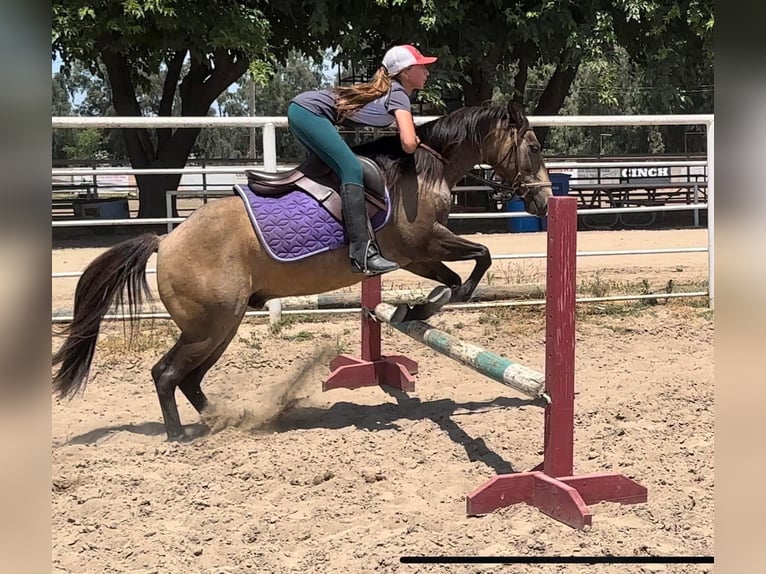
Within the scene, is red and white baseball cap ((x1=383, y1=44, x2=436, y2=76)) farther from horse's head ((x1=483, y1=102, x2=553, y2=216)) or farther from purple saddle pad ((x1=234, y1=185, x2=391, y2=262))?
purple saddle pad ((x1=234, y1=185, x2=391, y2=262))

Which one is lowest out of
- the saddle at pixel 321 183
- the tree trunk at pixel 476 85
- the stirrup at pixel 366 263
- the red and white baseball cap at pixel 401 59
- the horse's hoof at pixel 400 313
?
the horse's hoof at pixel 400 313

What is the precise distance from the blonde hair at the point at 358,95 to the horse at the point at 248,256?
0.32 meters

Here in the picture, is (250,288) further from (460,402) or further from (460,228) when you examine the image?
(460,228)

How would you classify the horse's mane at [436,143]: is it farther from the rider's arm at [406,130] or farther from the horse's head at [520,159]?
the rider's arm at [406,130]

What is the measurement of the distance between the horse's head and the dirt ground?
123 centimetres

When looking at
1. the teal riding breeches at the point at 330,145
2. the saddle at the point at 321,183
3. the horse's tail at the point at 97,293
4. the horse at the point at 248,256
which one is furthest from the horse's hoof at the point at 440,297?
the horse's tail at the point at 97,293

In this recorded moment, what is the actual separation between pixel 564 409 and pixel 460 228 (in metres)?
12.2

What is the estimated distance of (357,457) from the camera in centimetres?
351

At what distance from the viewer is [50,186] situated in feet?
2.18

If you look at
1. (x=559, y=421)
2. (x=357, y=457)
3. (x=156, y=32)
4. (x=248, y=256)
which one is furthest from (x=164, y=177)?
(x=559, y=421)

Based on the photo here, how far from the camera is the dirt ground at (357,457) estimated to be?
2.59 metres

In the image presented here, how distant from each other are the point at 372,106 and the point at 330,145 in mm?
300

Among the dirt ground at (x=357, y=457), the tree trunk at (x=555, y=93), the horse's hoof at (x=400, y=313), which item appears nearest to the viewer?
the dirt ground at (x=357, y=457)
